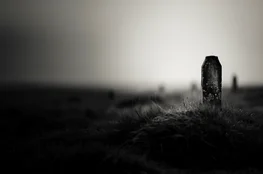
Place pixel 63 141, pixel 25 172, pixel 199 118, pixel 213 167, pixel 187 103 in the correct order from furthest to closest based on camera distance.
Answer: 1. pixel 187 103
2. pixel 63 141
3. pixel 199 118
4. pixel 213 167
5. pixel 25 172

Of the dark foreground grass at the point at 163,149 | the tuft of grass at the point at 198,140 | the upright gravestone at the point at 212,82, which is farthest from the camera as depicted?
the upright gravestone at the point at 212,82

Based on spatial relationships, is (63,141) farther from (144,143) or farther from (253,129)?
(253,129)

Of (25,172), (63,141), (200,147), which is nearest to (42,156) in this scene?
(25,172)

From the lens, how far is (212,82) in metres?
10.8

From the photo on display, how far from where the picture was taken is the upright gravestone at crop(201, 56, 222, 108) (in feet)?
35.2

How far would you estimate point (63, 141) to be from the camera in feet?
29.3

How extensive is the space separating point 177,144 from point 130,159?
4.63ft

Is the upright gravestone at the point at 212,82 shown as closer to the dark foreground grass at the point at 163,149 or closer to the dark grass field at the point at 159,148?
the dark grass field at the point at 159,148

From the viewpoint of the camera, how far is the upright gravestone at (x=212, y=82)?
10742mm

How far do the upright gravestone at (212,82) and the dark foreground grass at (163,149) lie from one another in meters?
1.64

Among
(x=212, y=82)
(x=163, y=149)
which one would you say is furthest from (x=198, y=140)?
(x=212, y=82)

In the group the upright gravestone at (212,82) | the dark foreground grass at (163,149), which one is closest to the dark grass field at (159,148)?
the dark foreground grass at (163,149)

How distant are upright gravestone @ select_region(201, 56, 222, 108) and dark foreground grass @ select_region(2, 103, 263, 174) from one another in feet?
5.38

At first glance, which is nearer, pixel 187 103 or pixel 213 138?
pixel 213 138
